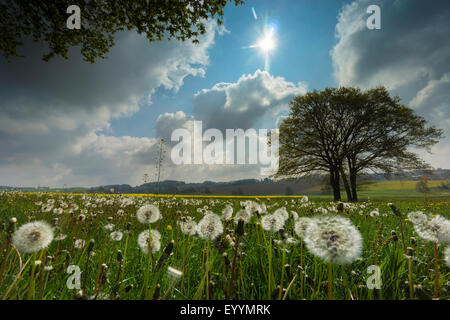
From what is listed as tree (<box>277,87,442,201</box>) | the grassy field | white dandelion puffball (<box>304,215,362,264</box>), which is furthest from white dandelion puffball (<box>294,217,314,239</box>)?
tree (<box>277,87,442,201</box>)

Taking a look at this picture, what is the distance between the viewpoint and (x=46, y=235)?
151cm

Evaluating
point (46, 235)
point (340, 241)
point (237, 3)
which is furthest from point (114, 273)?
point (237, 3)

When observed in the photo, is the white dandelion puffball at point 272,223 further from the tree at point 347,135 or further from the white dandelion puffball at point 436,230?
the tree at point 347,135

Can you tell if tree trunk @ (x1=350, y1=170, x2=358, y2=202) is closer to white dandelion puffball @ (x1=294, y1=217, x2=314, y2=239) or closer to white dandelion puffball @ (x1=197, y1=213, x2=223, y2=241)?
white dandelion puffball @ (x1=294, y1=217, x2=314, y2=239)

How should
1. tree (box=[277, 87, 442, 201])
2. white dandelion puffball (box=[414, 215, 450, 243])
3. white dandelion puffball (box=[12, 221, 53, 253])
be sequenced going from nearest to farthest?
white dandelion puffball (box=[12, 221, 53, 253]) → white dandelion puffball (box=[414, 215, 450, 243]) → tree (box=[277, 87, 442, 201])

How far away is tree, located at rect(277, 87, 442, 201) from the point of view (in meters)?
21.2

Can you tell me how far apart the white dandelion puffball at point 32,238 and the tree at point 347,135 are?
79.9ft

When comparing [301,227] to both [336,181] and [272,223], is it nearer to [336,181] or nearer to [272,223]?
[272,223]

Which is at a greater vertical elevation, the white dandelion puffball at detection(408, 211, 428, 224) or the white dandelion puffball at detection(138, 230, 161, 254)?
the white dandelion puffball at detection(408, 211, 428, 224)

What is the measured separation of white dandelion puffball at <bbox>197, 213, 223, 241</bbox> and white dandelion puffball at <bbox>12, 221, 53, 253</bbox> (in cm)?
120

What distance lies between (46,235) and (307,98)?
86.6 ft

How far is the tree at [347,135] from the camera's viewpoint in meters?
21.2

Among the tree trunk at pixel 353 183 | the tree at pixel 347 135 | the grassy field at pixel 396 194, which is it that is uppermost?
the tree at pixel 347 135

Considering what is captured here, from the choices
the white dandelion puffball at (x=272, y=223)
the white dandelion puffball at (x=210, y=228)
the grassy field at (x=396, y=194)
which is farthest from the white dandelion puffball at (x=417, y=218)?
the grassy field at (x=396, y=194)
